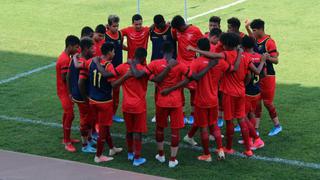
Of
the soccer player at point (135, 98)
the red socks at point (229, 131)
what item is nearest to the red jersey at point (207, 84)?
the red socks at point (229, 131)

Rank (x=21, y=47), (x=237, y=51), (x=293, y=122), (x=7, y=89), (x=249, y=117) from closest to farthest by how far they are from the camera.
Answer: (x=237, y=51) → (x=249, y=117) → (x=293, y=122) → (x=7, y=89) → (x=21, y=47)

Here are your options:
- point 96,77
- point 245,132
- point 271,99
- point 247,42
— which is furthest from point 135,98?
point 271,99

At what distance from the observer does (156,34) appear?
11.2 metres

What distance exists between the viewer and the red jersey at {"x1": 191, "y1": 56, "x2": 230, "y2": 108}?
357 inches

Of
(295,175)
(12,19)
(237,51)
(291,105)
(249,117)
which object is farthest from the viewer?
(12,19)

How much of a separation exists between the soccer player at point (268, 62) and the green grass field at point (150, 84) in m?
0.29

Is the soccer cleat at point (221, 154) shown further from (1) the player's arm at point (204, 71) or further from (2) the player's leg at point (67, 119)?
(2) the player's leg at point (67, 119)

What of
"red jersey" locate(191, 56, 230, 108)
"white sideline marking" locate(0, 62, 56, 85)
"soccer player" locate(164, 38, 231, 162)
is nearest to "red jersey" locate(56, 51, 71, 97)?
"soccer player" locate(164, 38, 231, 162)

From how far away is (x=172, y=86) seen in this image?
29.5ft

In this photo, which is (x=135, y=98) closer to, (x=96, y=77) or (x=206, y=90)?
(x=96, y=77)

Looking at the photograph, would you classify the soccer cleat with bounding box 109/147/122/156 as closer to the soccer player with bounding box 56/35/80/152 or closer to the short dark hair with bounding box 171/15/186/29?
the soccer player with bounding box 56/35/80/152

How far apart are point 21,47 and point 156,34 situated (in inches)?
262

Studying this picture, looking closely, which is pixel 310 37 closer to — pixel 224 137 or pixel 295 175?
pixel 224 137

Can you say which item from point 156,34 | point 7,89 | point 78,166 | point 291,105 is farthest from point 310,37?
point 78,166
